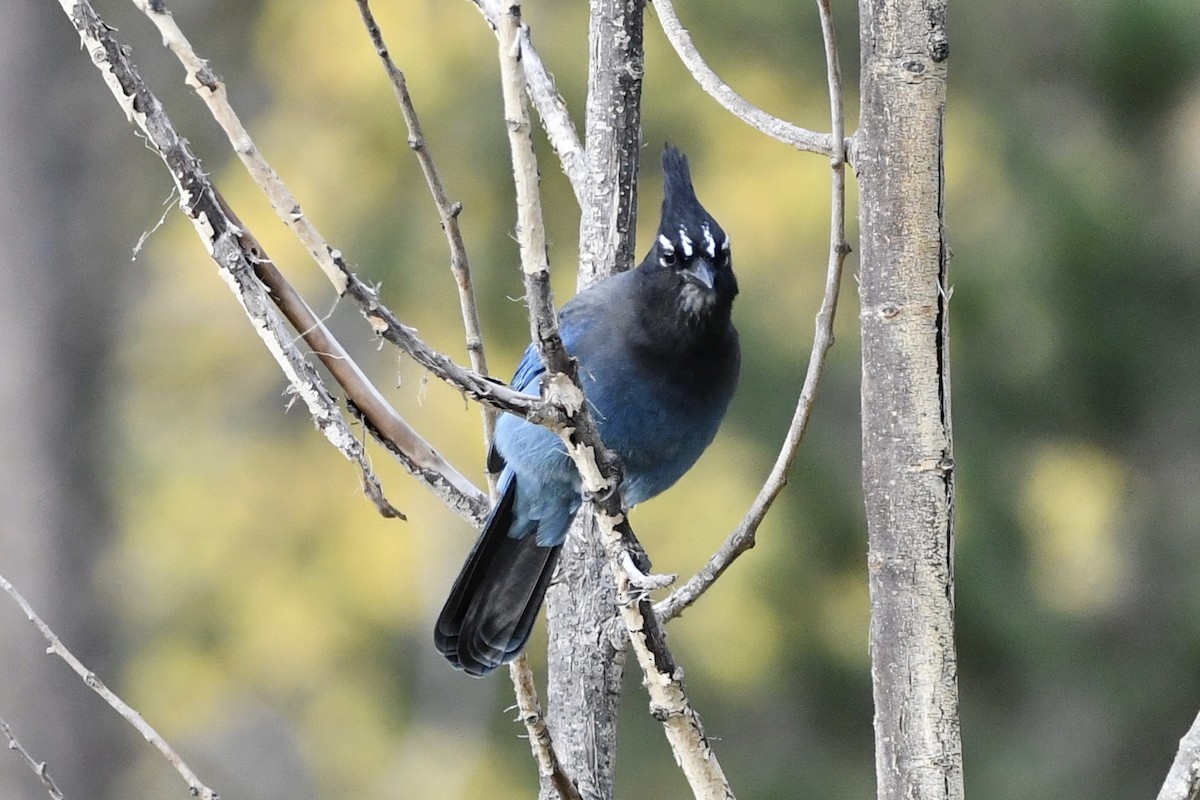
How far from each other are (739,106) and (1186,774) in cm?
118

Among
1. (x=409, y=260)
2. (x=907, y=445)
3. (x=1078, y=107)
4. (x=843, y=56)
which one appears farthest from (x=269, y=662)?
(x=907, y=445)

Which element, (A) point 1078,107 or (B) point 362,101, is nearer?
(A) point 1078,107

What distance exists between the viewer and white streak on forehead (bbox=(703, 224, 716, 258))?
3.34 meters

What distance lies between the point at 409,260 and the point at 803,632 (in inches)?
126

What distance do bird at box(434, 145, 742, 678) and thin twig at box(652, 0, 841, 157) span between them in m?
0.71

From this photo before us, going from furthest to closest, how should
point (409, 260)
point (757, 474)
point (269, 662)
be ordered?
point (269, 662)
point (409, 260)
point (757, 474)

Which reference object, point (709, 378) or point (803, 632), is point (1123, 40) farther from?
point (709, 378)

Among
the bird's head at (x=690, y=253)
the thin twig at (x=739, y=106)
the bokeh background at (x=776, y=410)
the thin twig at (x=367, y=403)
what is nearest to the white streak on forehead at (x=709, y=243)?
the bird's head at (x=690, y=253)

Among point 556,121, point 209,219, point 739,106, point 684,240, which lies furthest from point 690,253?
point 209,219

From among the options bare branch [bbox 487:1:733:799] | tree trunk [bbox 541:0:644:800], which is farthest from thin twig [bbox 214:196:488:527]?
bare branch [bbox 487:1:733:799]

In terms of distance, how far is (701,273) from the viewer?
3361mm

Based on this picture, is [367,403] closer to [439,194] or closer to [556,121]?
[439,194]

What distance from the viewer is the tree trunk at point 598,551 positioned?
105 inches

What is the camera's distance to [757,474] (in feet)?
24.1
